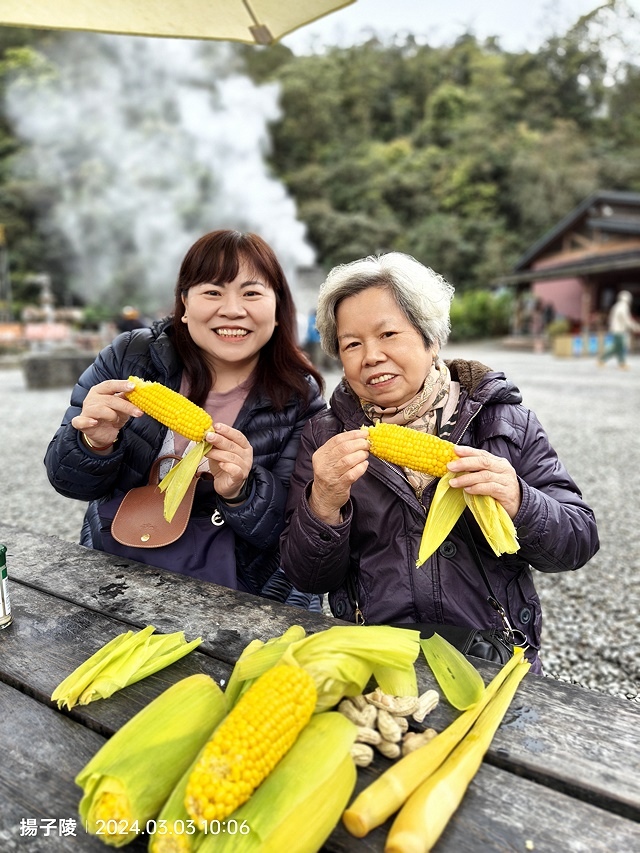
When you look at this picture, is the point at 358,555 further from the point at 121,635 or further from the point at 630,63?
the point at 630,63

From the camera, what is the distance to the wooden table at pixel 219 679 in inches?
33.4

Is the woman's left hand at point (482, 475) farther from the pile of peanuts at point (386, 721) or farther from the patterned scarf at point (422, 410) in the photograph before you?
the pile of peanuts at point (386, 721)

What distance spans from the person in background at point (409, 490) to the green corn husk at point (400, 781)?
0.62 m

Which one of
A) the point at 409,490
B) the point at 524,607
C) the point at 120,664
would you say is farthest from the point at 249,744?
the point at 524,607

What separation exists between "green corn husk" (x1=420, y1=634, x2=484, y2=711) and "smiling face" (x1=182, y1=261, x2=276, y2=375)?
47.8 inches

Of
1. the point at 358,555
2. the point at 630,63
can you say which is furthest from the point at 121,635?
the point at 630,63

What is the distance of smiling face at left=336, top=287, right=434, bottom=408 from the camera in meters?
1.72

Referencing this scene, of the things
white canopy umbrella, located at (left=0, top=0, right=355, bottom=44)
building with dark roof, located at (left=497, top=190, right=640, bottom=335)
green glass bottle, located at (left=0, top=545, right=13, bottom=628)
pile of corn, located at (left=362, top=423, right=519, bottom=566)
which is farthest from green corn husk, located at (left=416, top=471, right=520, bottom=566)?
building with dark roof, located at (left=497, top=190, right=640, bottom=335)

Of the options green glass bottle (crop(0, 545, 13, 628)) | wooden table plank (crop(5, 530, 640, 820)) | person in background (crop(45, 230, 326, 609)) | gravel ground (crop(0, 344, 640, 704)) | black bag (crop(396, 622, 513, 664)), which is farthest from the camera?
gravel ground (crop(0, 344, 640, 704))

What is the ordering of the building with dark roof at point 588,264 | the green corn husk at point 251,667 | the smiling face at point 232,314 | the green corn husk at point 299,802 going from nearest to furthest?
the green corn husk at point 299,802 < the green corn husk at point 251,667 < the smiling face at point 232,314 < the building with dark roof at point 588,264

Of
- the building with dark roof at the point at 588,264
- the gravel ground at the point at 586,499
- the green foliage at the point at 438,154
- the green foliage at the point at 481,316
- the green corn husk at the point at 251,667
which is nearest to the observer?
the green corn husk at the point at 251,667

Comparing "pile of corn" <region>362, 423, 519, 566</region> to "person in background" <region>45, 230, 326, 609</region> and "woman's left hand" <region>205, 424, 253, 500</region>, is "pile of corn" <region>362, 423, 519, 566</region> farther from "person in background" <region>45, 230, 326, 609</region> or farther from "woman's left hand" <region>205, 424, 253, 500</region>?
"person in background" <region>45, 230, 326, 609</region>

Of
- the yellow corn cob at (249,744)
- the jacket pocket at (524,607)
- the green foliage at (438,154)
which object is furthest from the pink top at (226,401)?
the green foliage at (438,154)

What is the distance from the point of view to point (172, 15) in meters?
2.08
